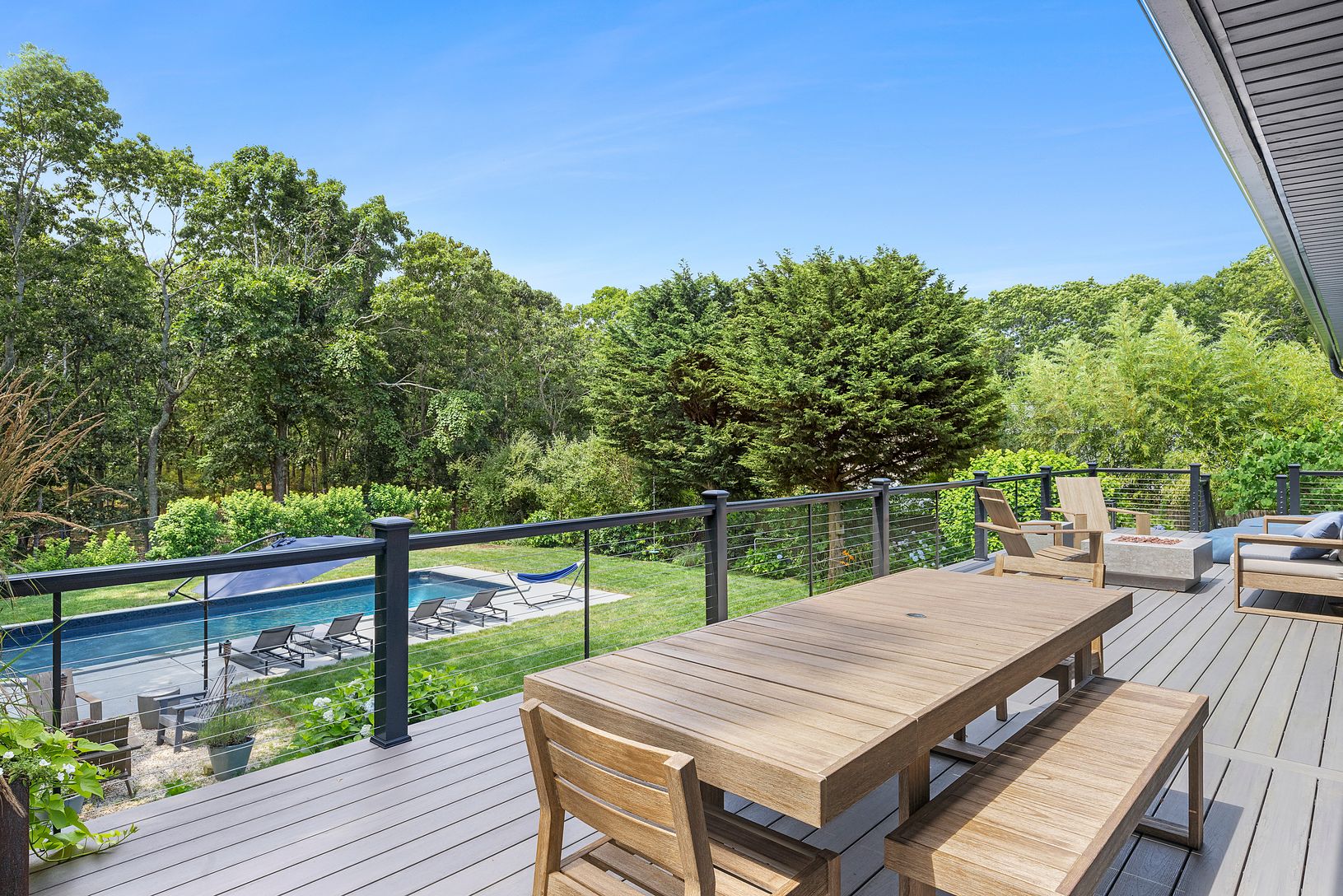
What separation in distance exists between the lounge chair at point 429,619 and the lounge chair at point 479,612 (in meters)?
0.14

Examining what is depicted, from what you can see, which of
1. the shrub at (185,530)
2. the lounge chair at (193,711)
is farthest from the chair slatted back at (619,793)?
the shrub at (185,530)

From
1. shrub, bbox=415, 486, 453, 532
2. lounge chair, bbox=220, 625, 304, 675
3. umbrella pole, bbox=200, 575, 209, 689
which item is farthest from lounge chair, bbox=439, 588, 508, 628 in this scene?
shrub, bbox=415, 486, 453, 532

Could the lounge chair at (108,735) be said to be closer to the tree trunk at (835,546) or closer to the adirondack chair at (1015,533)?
the adirondack chair at (1015,533)

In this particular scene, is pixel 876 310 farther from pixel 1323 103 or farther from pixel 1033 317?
pixel 1033 317

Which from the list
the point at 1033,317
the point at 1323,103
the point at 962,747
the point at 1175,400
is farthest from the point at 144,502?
the point at 1033,317

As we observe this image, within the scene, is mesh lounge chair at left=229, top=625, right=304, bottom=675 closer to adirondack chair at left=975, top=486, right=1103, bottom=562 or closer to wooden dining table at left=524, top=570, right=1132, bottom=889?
adirondack chair at left=975, top=486, right=1103, bottom=562

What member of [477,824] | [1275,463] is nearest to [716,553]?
[477,824]

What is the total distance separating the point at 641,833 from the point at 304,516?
747 inches

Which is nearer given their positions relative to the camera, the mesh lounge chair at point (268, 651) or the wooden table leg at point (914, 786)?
the wooden table leg at point (914, 786)

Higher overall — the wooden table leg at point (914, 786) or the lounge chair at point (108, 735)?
the wooden table leg at point (914, 786)

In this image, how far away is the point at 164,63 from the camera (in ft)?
73.0

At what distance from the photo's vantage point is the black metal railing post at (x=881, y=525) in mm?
5590

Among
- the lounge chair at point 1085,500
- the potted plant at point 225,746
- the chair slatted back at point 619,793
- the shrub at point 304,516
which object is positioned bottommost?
the potted plant at point 225,746

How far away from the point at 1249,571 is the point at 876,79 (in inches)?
721
